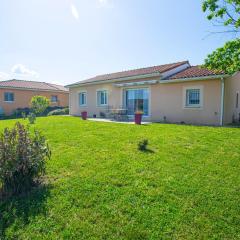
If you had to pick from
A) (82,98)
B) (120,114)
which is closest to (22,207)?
(120,114)

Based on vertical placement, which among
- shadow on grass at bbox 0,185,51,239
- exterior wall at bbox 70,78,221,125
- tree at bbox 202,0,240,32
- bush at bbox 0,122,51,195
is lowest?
shadow on grass at bbox 0,185,51,239

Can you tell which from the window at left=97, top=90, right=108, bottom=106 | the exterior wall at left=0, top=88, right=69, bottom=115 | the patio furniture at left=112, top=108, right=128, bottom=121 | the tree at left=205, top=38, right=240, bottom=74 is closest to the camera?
the tree at left=205, top=38, right=240, bottom=74

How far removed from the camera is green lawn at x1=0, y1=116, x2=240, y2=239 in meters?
3.76

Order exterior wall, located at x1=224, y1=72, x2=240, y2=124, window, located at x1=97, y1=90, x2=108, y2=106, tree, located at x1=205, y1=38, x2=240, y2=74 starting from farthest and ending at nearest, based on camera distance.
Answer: window, located at x1=97, y1=90, x2=108, y2=106 < exterior wall, located at x1=224, y1=72, x2=240, y2=124 < tree, located at x1=205, y1=38, x2=240, y2=74

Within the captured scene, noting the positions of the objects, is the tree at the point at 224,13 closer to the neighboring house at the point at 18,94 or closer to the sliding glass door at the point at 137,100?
the sliding glass door at the point at 137,100

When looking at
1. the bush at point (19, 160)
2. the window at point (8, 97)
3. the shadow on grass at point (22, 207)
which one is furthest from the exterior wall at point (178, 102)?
the window at point (8, 97)

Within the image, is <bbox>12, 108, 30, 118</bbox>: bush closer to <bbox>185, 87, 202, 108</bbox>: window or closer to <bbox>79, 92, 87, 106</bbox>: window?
<bbox>79, 92, 87, 106</bbox>: window

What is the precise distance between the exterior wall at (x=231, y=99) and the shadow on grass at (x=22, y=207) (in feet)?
48.5

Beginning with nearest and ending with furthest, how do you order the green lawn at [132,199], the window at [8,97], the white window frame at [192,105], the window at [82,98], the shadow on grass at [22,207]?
the green lawn at [132,199] < the shadow on grass at [22,207] < the white window frame at [192,105] < the window at [82,98] < the window at [8,97]

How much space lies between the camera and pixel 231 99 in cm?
1722

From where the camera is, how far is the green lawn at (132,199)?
3760mm

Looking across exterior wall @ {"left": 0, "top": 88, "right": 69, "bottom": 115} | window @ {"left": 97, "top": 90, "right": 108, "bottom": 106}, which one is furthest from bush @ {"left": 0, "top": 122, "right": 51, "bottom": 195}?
exterior wall @ {"left": 0, "top": 88, "right": 69, "bottom": 115}

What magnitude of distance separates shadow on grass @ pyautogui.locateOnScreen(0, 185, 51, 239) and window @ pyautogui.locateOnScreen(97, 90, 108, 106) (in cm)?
1921

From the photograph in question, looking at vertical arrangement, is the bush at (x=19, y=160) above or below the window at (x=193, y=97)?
below
